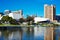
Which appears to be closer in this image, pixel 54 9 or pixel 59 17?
pixel 54 9

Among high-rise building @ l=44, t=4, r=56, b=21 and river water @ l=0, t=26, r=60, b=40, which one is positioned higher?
high-rise building @ l=44, t=4, r=56, b=21

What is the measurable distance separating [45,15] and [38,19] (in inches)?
772

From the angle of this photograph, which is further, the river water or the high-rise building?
the high-rise building

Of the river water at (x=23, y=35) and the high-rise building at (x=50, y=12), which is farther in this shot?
the high-rise building at (x=50, y=12)

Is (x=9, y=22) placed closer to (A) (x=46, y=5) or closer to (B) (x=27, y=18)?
(B) (x=27, y=18)

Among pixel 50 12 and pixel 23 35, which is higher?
pixel 50 12

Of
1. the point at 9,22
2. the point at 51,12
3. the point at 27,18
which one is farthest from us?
the point at 51,12

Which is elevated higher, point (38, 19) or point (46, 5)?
point (46, 5)

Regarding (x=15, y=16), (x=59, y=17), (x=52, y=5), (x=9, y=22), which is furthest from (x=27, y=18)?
(x=59, y=17)

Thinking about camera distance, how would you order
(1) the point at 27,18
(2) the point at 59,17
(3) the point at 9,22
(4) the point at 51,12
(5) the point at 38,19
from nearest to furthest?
1. (3) the point at 9,22
2. (1) the point at 27,18
3. (5) the point at 38,19
4. (4) the point at 51,12
5. (2) the point at 59,17

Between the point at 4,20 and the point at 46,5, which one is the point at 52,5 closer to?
the point at 46,5

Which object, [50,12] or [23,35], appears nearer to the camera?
[23,35]

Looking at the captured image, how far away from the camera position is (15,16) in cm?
8956

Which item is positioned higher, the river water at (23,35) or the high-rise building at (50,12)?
the high-rise building at (50,12)
